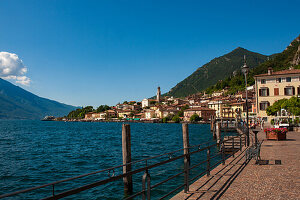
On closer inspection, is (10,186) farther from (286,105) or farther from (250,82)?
(250,82)

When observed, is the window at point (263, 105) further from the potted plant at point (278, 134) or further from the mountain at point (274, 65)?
the mountain at point (274, 65)

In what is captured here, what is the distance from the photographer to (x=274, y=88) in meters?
53.5

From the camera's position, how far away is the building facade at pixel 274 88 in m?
52.3

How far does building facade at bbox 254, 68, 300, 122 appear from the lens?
172 feet

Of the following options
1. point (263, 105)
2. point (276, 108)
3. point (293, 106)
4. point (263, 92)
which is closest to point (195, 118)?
point (263, 105)

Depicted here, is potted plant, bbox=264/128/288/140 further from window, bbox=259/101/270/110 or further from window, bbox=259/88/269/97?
window, bbox=259/88/269/97

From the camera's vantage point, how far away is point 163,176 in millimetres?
15398

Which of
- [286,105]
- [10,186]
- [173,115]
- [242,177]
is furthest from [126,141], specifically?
[173,115]

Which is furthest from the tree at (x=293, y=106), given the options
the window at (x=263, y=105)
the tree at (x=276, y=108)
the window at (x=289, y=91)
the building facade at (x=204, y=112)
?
the building facade at (x=204, y=112)

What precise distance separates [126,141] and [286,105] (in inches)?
1532

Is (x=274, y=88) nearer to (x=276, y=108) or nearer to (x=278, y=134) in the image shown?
(x=276, y=108)

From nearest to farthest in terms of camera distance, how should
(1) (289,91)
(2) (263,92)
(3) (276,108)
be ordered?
(3) (276,108) < (1) (289,91) < (2) (263,92)

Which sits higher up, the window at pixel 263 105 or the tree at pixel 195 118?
the window at pixel 263 105

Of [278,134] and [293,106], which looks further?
[293,106]
